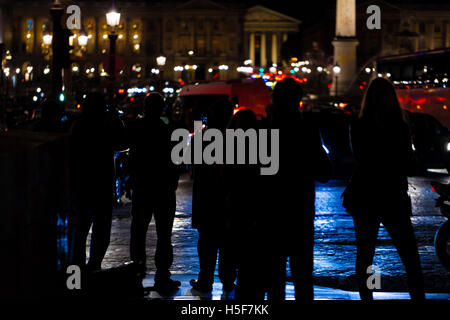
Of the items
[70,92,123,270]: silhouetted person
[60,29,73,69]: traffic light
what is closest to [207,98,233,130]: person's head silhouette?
[70,92,123,270]: silhouetted person

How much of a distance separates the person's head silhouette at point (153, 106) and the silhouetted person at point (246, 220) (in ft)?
5.83

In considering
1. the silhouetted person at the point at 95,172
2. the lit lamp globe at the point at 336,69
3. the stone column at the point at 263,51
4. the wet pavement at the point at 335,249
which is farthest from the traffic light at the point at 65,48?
the stone column at the point at 263,51

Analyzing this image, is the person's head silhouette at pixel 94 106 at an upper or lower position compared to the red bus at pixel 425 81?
upper

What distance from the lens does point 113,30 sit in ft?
68.8

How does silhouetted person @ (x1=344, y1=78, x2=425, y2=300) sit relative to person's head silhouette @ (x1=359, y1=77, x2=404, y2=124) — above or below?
below

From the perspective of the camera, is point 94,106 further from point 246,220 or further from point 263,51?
point 263,51

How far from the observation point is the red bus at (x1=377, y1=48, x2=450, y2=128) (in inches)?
1030

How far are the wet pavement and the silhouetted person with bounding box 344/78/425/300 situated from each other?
3.19ft

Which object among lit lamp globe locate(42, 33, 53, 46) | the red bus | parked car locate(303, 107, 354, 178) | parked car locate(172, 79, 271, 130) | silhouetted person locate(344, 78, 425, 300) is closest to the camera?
silhouetted person locate(344, 78, 425, 300)

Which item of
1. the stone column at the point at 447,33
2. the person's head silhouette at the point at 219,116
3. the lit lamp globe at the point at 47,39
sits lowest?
the person's head silhouette at the point at 219,116

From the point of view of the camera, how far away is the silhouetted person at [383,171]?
6027 millimetres

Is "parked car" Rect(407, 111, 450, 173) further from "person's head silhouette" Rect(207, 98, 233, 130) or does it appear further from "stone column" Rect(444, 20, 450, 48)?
"stone column" Rect(444, 20, 450, 48)

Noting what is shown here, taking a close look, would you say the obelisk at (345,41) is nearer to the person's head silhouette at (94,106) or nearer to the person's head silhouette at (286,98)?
the person's head silhouette at (94,106)
